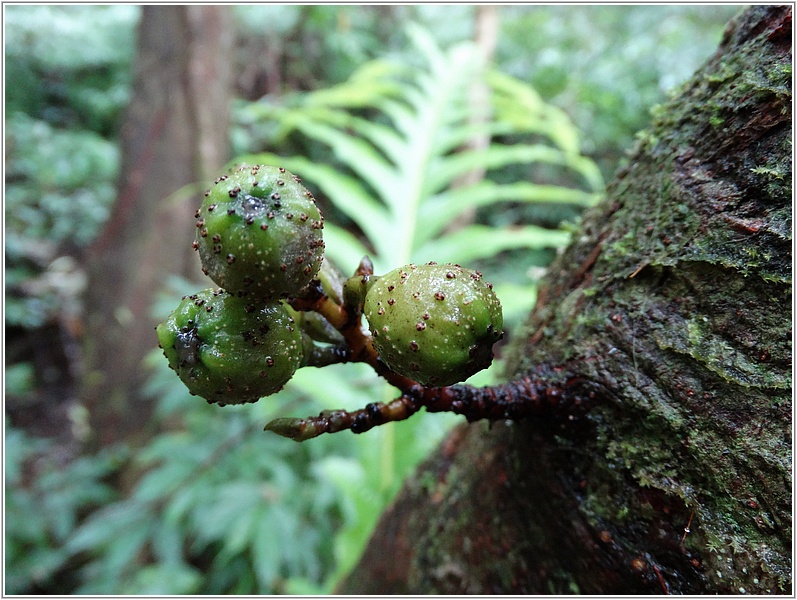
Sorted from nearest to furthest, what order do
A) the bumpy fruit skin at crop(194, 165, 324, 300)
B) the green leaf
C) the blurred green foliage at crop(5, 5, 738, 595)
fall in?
1. the bumpy fruit skin at crop(194, 165, 324, 300)
2. the green leaf
3. the blurred green foliage at crop(5, 5, 738, 595)

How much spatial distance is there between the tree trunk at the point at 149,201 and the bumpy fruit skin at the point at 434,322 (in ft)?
13.8

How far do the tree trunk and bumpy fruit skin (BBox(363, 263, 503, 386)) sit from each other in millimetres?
4207

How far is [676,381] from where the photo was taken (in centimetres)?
83

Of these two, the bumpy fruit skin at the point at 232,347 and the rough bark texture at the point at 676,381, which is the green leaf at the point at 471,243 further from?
the bumpy fruit skin at the point at 232,347

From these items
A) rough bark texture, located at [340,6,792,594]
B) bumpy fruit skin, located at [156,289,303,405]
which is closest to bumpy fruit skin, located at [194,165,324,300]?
bumpy fruit skin, located at [156,289,303,405]

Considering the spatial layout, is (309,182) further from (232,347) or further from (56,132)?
(232,347)

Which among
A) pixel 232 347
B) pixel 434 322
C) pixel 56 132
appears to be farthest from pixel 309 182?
pixel 434 322

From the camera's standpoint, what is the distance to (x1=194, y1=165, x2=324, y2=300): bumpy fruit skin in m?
0.69

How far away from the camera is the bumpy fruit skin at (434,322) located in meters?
0.71

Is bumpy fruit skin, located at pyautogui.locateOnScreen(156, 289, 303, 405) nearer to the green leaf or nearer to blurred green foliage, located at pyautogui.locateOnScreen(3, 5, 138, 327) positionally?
the green leaf

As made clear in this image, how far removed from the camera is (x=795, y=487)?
707 millimetres

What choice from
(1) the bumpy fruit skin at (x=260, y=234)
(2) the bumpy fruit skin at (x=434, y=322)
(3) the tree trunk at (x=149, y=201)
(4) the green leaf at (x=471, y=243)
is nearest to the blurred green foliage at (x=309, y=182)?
(4) the green leaf at (x=471, y=243)

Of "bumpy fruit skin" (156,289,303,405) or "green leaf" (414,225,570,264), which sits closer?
"bumpy fruit skin" (156,289,303,405)

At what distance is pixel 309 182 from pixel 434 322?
6.10m
